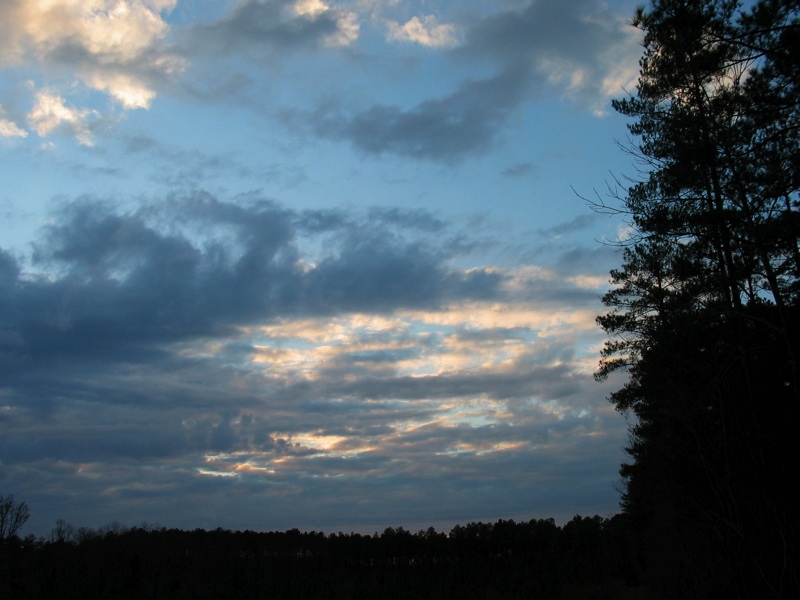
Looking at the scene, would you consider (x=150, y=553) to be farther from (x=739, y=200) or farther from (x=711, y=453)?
(x=739, y=200)

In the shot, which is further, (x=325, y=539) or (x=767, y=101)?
(x=325, y=539)

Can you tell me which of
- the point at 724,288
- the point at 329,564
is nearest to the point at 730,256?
the point at 724,288

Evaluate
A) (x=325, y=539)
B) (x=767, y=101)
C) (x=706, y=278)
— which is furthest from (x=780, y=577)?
(x=325, y=539)

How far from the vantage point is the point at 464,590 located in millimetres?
47875

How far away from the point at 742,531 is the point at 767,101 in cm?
922

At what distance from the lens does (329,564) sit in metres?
74.1

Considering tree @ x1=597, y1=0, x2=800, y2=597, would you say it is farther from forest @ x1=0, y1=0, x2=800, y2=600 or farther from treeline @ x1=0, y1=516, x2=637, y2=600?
treeline @ x1=0, y1=516, x2=637, y2=600

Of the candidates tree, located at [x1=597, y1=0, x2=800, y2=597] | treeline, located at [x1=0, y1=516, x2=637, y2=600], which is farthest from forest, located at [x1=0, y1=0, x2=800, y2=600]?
treeline, located at [x1=0, y1=516, x2=637, y2=600]

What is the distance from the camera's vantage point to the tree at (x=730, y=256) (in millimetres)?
12406

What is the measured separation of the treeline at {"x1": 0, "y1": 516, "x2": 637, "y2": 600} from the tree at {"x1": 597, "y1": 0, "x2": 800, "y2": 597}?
83.4ft

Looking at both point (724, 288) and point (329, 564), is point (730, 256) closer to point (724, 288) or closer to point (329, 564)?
point (724, 288)

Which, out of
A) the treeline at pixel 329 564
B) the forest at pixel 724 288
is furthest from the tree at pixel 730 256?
the treeline at pixel 329 564

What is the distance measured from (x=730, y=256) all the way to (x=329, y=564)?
68.2 metres

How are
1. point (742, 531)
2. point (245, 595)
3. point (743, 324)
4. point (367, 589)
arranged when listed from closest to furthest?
point (742, 531) → point (743, 324) → point (245, 595) → point (367, 589)
